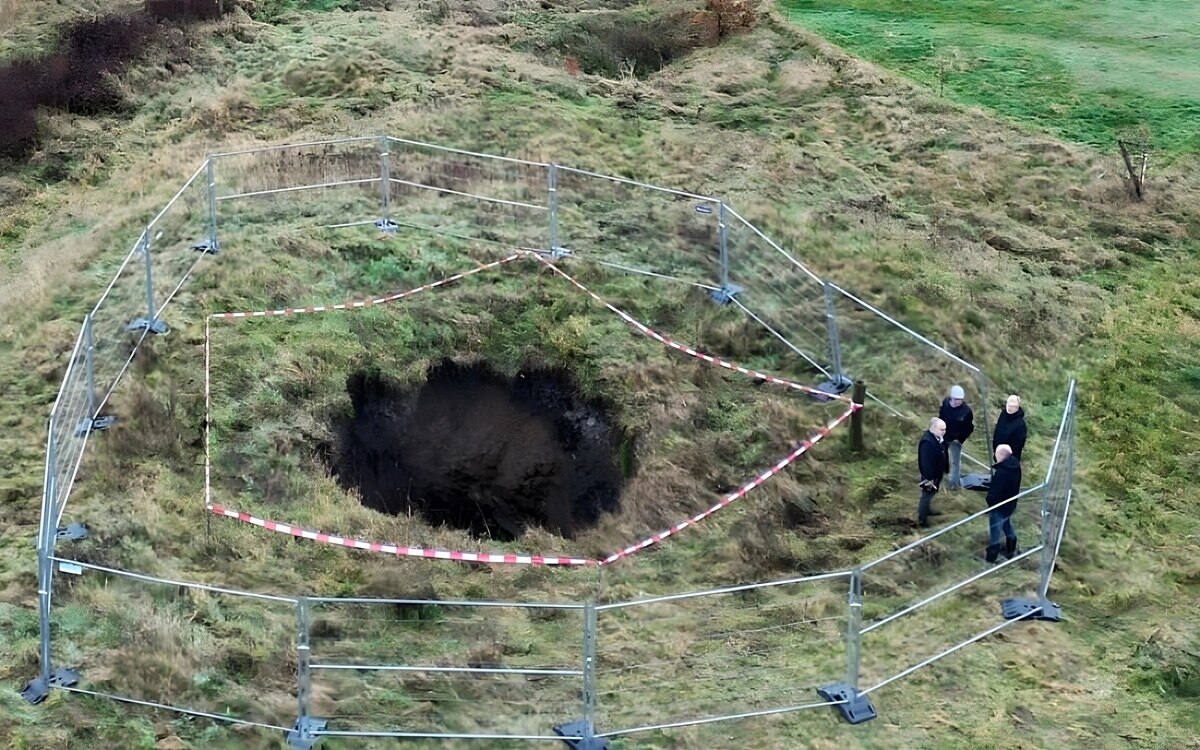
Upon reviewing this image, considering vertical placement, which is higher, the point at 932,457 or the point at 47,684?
the point at 932,457

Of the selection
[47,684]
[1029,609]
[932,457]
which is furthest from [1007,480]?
[47,684]

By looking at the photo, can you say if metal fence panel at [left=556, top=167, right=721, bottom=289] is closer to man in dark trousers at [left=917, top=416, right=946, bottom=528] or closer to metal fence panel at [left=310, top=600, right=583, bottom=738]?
man in dark trousers at [left=917, top=416, right=946, bottom=528]

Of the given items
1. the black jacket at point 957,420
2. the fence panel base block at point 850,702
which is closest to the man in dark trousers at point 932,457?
the black jacket at point 957,420

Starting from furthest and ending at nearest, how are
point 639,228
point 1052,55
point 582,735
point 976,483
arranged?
point 1052,55 < point 639,228 < point 976,483 < point 582,735

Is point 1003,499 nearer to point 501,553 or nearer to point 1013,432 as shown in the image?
point 1013,432

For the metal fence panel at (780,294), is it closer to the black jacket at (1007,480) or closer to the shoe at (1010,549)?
the black jacket at (1007,480)
